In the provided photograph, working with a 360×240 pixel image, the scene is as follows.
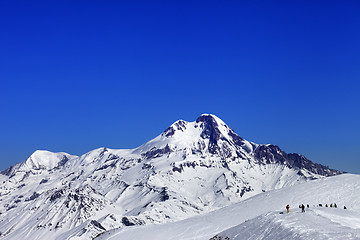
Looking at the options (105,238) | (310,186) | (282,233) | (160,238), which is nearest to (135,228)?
(105,238)

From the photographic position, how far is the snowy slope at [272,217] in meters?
67.2

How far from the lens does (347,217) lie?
7731 centimetres

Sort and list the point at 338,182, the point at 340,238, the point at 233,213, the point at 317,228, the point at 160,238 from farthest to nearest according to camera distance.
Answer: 1. the point at 338,182
2. the point at 233,213
3. the point at 160,238
4. the point at 317,228
5. the point at 340,238

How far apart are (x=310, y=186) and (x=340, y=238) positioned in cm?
8820

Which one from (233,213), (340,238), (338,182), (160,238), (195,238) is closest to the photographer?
(340,238)

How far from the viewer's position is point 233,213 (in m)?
123

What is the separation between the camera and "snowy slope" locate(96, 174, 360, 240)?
220 feet

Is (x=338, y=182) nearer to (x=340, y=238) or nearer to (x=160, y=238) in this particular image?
(x=160, y=238)

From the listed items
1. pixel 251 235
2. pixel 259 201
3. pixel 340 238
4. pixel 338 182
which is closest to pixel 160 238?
pixel 259 201

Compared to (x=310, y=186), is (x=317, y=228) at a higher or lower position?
lower

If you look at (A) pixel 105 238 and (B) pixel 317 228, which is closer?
(B) pixel 317 228

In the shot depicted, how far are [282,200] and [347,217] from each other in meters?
48.9

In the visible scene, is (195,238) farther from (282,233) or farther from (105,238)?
(282,233)

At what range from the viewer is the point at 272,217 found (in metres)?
72.8
